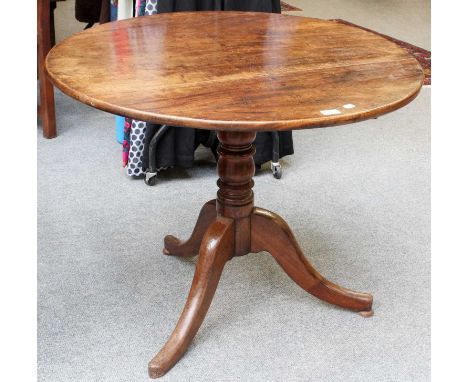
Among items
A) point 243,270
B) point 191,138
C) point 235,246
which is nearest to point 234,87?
point 235,246

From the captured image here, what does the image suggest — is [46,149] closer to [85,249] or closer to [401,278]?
[85,249]

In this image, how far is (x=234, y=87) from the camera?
141 cm

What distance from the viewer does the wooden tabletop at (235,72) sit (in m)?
1.28

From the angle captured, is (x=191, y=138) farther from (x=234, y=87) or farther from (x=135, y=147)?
(x=234, y=87)

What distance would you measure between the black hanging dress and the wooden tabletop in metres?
0.54

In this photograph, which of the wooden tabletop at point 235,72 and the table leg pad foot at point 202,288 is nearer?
the wooden tabletop at point 235,72

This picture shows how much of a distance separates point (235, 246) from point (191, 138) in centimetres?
90

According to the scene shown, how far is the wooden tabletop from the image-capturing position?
4.20 ft

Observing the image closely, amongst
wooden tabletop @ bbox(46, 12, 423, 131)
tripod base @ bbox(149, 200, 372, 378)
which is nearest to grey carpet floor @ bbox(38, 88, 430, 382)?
tripod base @ bbox(149, 200, 372, 378)

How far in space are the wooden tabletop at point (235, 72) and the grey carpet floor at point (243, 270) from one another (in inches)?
27.1

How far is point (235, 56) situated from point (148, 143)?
3.27 feet

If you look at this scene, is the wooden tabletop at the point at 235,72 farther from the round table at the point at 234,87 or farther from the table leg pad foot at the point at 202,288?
the table leg pad foot at the point at 202,288

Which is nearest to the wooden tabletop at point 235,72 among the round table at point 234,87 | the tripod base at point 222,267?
the round table at point 234,87
